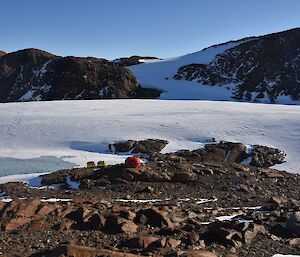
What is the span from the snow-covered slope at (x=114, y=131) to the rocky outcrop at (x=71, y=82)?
3561cm

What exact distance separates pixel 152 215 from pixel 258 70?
7187 cm

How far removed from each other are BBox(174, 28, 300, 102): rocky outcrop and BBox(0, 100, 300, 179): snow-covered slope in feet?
130

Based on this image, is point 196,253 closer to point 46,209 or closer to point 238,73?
point 46,209

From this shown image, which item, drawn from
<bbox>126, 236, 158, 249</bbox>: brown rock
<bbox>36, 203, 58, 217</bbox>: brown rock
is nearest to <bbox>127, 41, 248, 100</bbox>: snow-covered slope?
<bbox>36, 203, 58, 217</bbox>: brown rock

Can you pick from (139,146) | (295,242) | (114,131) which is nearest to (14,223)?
(295,242)

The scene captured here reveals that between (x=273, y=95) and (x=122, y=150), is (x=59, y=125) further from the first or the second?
(x=273, y=95)

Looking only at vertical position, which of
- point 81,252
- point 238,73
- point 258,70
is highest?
point 258,70

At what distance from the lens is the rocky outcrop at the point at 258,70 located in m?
69.6

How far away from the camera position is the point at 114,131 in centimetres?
2522

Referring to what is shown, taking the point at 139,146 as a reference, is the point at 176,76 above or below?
above

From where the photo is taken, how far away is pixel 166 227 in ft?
27.4

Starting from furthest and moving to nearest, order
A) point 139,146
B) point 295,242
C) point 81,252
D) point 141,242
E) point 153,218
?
point 139,146 < point 153,218 < point 295,242 < point 141,242 < point 81,252

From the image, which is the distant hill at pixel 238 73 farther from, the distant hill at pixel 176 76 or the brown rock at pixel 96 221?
the brown rock at pixel 96 221

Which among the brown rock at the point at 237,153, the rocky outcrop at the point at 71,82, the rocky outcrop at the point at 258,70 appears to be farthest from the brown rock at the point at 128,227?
the rocky outcrop at the point at 258,70
